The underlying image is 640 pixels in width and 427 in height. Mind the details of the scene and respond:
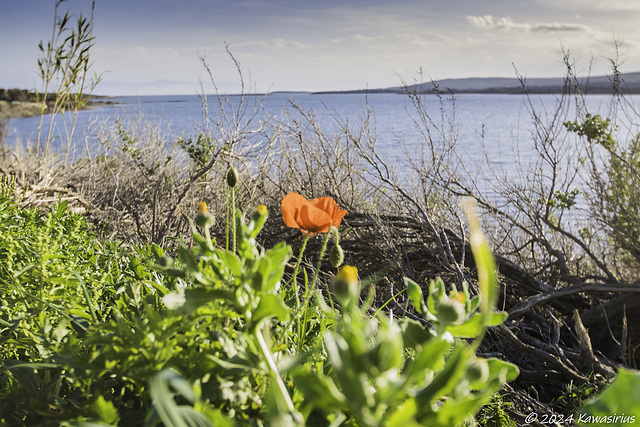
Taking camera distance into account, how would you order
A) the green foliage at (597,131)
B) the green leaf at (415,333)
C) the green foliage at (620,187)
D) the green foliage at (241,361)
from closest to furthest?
the green foliage at (241,361) < the green leaf at (415,333) < the green foliage at (620,187) < the green foliage at (597,131)

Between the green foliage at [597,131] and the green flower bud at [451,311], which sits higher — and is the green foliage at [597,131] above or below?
above

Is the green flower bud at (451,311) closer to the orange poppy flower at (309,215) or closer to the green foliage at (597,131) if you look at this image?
the orange poppy flower at (309,215)

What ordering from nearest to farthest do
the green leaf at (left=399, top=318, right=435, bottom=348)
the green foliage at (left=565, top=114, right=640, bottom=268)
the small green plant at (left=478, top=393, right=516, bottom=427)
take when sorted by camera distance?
the green leaf at (left=399, top=318, right=435, bottom=348)
the small green plant at (left=478, top=393, right=516, bottom=427)
the green foliage at (left=565, top=114, right=640, bottom=268)

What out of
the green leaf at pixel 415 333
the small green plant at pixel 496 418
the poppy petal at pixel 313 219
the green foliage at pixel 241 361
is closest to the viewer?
the green foliage at pixel 241 361

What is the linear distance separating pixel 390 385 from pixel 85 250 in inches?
52.0

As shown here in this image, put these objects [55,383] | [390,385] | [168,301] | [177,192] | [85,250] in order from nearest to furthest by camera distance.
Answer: [390,385]
[168,301]
[55,383]
[85,250]
[177,192]

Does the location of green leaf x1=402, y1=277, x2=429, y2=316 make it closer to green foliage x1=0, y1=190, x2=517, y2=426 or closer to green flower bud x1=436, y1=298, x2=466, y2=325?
green foliage x1=0, y1=190, x2=517, y2=426

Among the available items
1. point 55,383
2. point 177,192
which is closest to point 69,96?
point 177,192

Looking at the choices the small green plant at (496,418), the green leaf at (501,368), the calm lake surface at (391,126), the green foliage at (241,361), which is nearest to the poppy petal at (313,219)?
the green foliage at (241,361)

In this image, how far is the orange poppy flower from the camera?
1.18m

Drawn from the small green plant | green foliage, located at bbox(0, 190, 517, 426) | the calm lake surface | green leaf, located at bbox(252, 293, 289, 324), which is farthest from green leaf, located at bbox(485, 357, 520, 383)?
the calm lake surface

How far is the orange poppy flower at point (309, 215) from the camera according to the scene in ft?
3.87

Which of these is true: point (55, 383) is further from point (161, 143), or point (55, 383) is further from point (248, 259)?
point (161, 143)

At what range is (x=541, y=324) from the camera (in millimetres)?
3135
